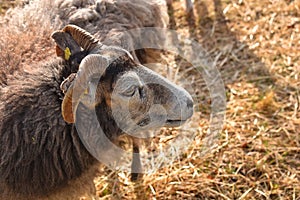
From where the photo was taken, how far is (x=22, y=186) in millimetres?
2740

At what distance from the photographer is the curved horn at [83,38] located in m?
2.66

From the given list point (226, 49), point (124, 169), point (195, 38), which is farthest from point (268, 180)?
point (195, 38)

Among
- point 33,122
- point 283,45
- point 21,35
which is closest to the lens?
point 33,122

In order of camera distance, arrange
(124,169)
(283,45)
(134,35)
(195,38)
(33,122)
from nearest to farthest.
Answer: (33,122) → (134,35) → (124,169) → (283,45) → (195,38)

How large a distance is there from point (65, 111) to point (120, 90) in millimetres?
339

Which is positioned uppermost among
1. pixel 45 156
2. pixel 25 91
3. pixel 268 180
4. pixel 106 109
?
pixel 25 91

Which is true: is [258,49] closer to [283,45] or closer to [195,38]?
[283,45]

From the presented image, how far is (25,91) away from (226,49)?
3001 millimetres

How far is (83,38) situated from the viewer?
2.66 meters

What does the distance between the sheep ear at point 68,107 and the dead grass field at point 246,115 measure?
146cm

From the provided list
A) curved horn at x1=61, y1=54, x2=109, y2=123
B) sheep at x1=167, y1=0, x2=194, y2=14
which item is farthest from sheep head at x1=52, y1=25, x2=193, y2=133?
sheep at x1=167, y1=0, x2=194, y2=14

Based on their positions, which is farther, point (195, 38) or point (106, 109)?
point (195, 38)

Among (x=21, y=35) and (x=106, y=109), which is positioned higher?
(x=21, y=35)

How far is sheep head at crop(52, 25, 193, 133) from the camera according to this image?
98.3 inches
